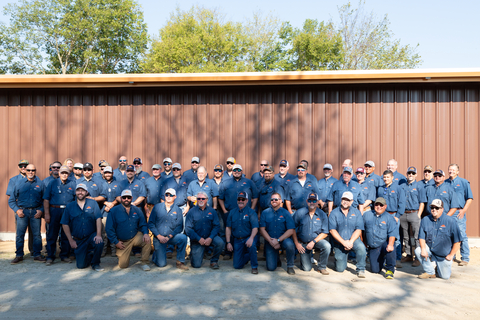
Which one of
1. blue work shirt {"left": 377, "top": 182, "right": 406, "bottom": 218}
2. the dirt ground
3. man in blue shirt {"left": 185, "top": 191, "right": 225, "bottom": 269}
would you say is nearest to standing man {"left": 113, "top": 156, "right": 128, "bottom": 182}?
the dirt ground

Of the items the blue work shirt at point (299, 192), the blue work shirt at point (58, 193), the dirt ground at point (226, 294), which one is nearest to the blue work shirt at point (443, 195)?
the dirt ground at point (226, 294)

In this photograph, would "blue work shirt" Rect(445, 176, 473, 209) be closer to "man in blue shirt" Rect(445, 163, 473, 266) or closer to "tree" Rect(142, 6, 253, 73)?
"man in blue shirt" Rect(445, 163, 473, 266)

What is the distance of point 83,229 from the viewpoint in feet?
20.7

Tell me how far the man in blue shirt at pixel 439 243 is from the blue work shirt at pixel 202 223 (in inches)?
138

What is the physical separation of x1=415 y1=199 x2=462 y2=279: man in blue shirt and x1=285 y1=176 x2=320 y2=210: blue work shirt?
2.05 meters

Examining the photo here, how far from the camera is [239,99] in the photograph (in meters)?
8.77

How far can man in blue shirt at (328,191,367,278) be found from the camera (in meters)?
6.12

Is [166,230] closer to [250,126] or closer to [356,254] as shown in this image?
[356,254]

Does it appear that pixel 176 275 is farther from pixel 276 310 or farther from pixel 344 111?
pixel 344 111

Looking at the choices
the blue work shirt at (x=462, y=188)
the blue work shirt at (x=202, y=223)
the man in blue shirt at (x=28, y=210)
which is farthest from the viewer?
the blue work shirt at (x=462, y=188)

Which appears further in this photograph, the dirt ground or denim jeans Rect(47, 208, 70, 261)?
denim jeans Rect(47, 208, 70, 261)

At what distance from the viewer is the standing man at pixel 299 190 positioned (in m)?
7.02

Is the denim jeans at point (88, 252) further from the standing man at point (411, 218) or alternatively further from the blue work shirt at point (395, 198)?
the standing man at point (411, 218)

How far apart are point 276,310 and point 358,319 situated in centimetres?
96
